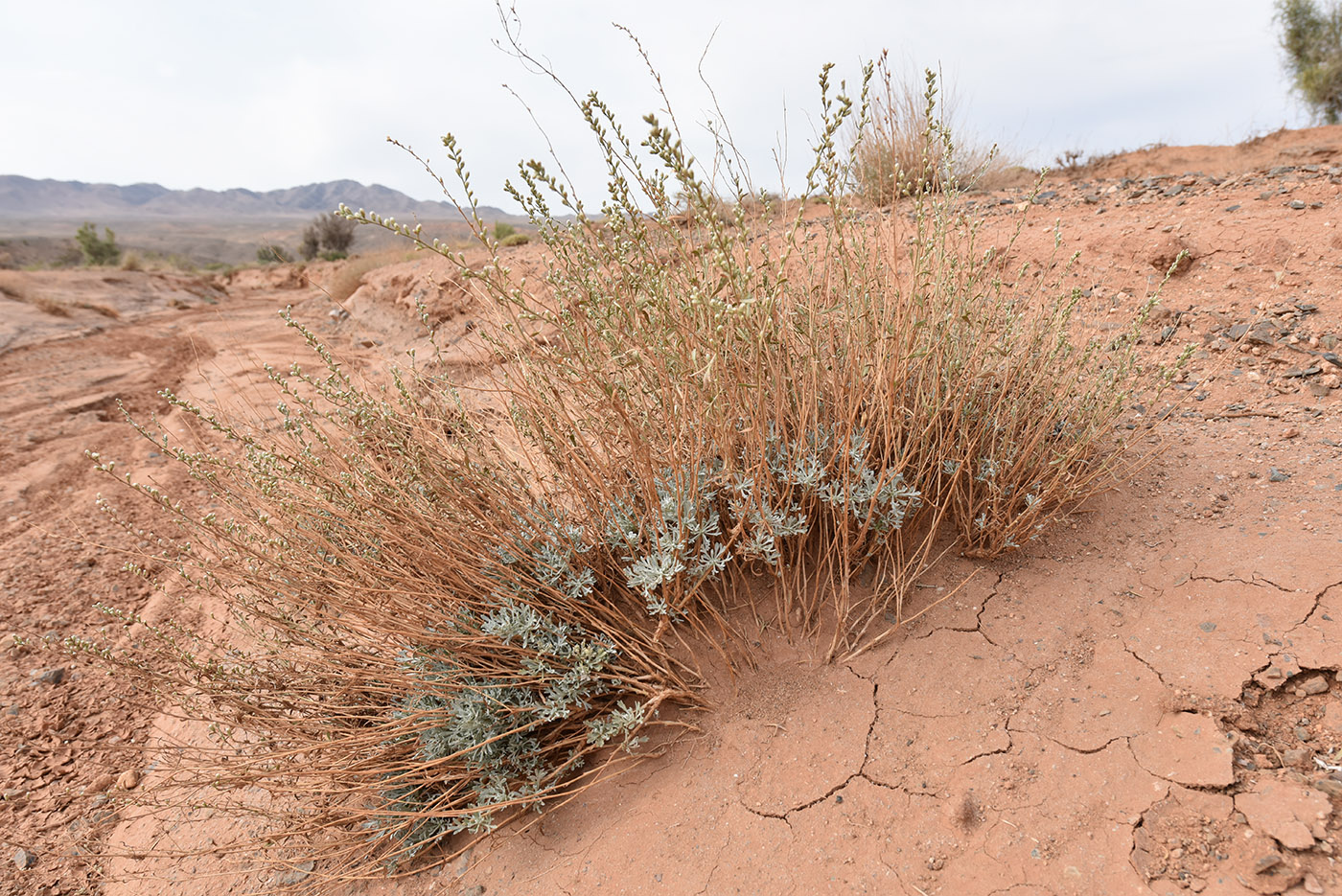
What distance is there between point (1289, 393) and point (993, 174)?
17.1ft

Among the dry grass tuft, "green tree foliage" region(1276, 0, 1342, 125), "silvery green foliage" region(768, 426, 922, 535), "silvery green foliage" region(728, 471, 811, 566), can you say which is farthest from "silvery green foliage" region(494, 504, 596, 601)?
"green tree foliage" region(1276, 0, 1342, 125)

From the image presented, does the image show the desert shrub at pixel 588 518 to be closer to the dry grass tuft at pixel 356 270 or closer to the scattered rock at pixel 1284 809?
the scattered rock at pixel 1284 809

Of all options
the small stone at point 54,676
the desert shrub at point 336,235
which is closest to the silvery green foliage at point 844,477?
the small stone at point 54,676

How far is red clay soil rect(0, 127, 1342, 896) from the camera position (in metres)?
1.45

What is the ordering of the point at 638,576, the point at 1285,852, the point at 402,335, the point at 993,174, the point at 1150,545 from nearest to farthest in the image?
1. the point at 1285,852
2. the point at 638,576
3. the point at 1150,545
4. the point at 993,174
5. the point at 402,335

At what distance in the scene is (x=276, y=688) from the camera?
210cm

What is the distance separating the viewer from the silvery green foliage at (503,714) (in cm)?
185

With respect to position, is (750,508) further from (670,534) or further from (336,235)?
(336,235)

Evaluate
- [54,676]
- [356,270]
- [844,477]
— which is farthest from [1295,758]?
[356,270]

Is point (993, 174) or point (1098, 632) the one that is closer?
point (1098, 632)

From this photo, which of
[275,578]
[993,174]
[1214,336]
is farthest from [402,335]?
[1214,336]

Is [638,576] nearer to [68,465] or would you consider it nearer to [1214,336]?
[1214,336]

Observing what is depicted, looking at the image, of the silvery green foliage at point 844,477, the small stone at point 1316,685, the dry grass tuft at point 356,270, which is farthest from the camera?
the dry grass tuft at point 356,270

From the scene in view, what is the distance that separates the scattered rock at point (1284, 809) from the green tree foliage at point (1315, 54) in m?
19.5
